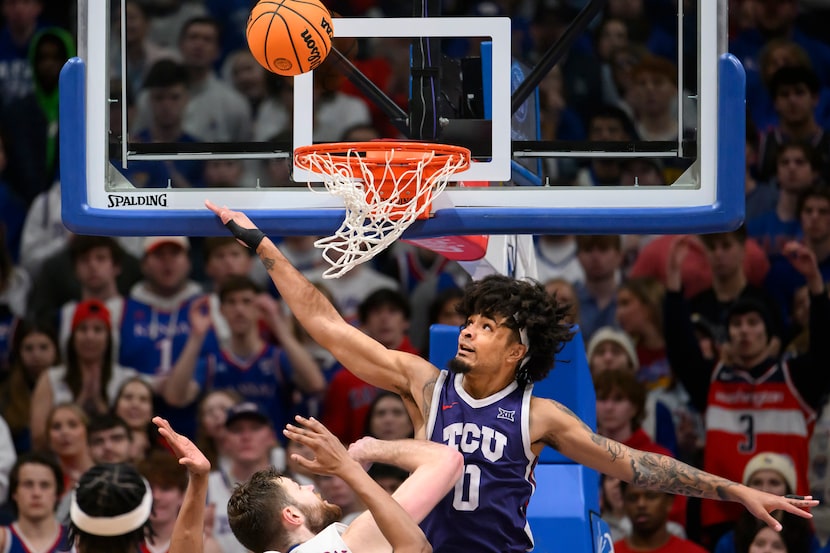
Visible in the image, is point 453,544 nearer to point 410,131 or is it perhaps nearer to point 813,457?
point 410,131

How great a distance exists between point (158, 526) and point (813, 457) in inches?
135

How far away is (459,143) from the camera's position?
18.5ft

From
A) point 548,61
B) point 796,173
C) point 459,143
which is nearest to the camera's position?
point 459,143

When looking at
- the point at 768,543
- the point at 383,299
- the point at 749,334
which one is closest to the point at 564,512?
the point at 768,543

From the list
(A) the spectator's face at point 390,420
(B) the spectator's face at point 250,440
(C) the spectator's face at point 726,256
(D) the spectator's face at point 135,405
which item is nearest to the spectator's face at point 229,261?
(D) the spectator's face at point 135,405

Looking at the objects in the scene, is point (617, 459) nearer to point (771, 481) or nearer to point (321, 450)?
point (321, 450)

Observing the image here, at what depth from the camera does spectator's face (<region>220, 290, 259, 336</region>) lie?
8.46 m

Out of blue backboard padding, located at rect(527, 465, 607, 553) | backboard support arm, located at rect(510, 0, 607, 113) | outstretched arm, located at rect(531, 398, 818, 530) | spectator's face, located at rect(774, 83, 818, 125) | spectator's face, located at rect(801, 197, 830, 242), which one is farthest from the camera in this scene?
spectator's face, located at rect(774, 83, 818, 125)

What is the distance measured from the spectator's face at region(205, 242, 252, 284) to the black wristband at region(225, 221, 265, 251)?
3641 millimetres

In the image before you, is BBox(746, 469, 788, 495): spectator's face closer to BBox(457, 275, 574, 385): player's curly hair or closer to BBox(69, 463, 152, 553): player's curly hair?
BBox(457, 275, 574, 385): player's curly hair

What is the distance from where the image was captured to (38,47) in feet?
32.9

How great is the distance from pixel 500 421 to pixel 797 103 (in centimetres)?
505

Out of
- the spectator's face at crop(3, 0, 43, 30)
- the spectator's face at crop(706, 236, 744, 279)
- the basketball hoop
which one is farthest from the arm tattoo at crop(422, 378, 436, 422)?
the spectator's face at crop(3, 0, 43, 30)

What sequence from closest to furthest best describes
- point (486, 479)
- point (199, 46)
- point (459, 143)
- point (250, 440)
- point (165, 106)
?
point (486, 479)
point (459, 143)
point (250, 440)
point (165, 106)
point (199, 46)
